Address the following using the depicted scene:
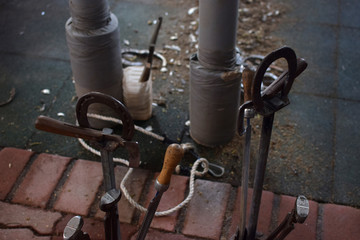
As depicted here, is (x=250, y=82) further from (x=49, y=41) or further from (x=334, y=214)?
(x=49, y=41)

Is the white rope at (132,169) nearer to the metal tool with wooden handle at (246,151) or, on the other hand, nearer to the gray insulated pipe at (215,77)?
the gray insulated pipe at (215,77)

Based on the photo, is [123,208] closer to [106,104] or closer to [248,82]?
[106,104]

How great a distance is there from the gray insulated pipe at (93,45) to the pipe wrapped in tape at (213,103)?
0.36 m

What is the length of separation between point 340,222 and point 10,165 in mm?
1381

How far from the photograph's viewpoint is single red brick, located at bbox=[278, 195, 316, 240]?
1.59m

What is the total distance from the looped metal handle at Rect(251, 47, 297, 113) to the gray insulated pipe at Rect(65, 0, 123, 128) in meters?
0.90

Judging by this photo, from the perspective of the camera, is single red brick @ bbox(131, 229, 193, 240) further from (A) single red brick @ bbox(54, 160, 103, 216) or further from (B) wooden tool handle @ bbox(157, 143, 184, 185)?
(B) wooden tool handle @ bbox(157, 143, 184, 185)

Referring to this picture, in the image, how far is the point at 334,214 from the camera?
65.2 inches

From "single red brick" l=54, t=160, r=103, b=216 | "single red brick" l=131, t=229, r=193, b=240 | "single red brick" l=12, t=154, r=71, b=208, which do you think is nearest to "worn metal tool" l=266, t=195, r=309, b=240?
"single red brick" l=131, t=229, r=193, b=240

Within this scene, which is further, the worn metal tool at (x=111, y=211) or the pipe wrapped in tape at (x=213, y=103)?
the pipe wrapped in tape at (x=213, y=103)

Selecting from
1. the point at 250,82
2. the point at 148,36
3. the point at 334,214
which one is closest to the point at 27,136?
the point at 148,36

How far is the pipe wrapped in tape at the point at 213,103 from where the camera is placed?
1705 mm

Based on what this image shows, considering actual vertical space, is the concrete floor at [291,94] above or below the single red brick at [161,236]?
above

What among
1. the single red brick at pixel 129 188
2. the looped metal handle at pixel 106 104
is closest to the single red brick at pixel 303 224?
the single red brick at pixel 129 188
